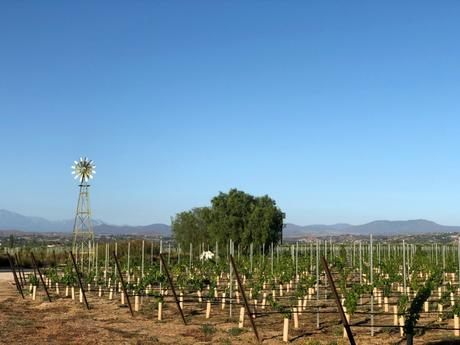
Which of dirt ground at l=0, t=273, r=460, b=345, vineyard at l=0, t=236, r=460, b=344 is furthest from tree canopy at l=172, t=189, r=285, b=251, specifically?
dirt ground at l=0, t=273, r=460, b=345

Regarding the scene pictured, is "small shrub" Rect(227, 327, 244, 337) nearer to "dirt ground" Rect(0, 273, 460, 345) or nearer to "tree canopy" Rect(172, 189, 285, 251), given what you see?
"dirt ground" Rect(0, 273, 460, 345)

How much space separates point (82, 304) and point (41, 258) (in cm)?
3021

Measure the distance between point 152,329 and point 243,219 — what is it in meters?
37.7

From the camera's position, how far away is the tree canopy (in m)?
53.2

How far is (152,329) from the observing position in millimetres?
16875

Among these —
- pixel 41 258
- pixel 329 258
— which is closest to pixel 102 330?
pixel 329 258

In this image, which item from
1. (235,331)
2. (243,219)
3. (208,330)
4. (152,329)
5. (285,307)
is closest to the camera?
(235,331)

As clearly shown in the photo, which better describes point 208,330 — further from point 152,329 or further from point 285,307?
point 285,307

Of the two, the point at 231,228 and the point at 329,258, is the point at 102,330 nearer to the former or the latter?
the point at 329,258

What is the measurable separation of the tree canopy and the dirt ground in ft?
103

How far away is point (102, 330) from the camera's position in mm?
16391

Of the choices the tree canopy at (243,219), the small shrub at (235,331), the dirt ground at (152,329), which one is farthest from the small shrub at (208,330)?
the tree canopy at (243,219)

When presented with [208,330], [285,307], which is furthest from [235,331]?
[285,307]

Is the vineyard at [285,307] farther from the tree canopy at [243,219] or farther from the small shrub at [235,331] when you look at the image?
the tree canopy at [243,219]
